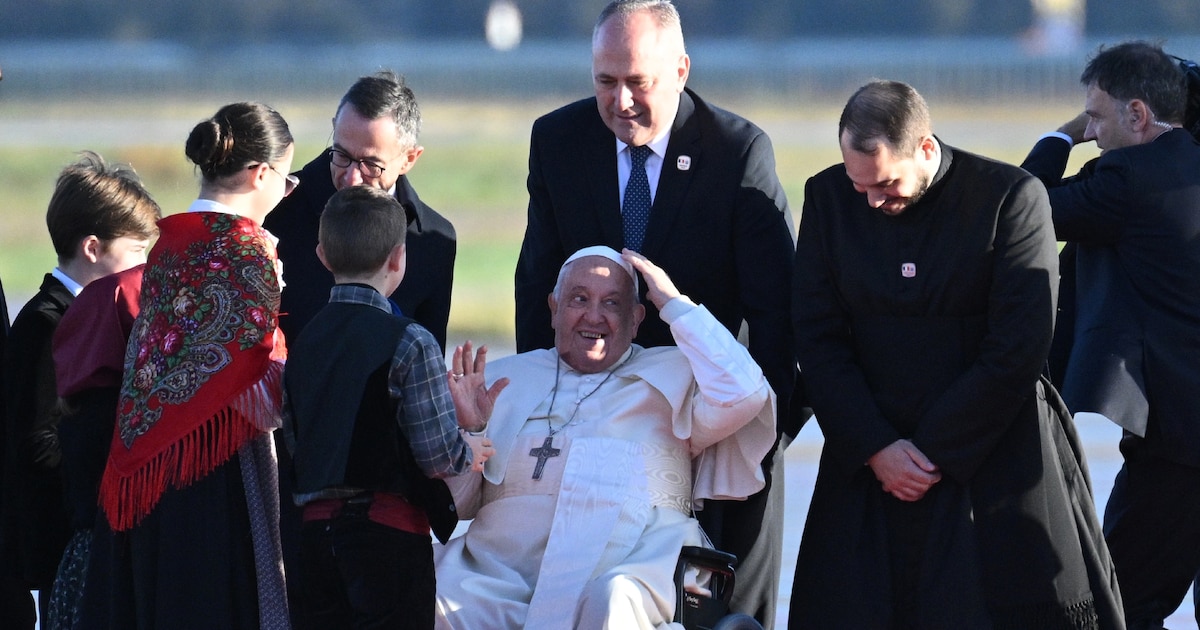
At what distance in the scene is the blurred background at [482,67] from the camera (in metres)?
22.2

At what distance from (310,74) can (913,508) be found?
87.6 ft

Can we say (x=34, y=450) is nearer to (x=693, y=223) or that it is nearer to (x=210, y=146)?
(x=210, y=146)

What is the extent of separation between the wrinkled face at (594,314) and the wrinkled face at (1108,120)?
1.43 m

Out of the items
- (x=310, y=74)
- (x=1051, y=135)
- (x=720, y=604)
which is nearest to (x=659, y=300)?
(x=720, y=604)

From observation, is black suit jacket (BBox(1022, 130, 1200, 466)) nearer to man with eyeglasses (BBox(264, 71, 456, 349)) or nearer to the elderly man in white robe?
the elderly man in white robe

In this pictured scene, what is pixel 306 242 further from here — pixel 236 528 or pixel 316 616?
pixel 316 616

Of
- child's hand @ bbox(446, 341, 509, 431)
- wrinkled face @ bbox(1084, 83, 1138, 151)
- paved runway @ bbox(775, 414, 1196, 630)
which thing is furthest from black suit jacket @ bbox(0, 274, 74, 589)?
wrinkled face @ bbox(1084, 83, 1138, 151)

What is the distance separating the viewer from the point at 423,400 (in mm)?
Answer: 3393

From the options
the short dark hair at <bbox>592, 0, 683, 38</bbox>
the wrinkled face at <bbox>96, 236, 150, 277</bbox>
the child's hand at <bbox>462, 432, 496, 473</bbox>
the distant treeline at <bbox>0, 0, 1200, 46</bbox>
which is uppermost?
the short dark hair at <bbox>592, 0, 683, 38</bbox>

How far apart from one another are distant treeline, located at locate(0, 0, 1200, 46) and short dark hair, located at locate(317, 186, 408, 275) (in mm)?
27988

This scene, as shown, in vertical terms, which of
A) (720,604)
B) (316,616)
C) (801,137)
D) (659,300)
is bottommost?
(801,137)

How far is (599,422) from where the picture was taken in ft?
13.3

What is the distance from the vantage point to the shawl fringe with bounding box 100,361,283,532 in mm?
3605

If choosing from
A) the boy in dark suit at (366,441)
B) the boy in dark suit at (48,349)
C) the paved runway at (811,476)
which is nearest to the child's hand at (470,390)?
the boy in dark suit at (366,441)
